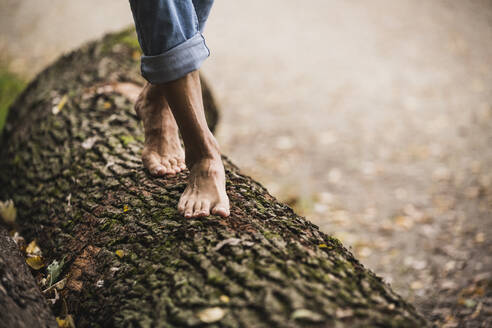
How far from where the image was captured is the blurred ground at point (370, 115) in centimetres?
291

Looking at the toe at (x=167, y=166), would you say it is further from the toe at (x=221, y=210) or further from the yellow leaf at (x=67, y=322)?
the yellow leaf at (x=67, y=322)

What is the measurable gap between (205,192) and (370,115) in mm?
3677

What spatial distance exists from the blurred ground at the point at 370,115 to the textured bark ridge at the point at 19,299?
2215 mm

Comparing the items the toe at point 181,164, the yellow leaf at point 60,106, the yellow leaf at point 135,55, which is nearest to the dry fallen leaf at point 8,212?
the yellow leaf at point 60,106

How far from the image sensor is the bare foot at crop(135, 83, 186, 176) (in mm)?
1908

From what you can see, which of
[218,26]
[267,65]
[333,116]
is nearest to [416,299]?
[333,116]

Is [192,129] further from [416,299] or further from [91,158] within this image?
[416,299]

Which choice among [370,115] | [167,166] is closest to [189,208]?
[167,166]

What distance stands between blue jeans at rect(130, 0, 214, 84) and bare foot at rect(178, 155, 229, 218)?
44 cm

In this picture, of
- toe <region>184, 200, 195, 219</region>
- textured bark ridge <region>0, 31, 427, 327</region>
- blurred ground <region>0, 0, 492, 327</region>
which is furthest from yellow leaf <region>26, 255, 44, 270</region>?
blurred ground <region>0, 0, 492, 327</region>

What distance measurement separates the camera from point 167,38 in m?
1.36

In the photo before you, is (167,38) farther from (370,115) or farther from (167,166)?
(370,115)

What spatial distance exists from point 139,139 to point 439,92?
451 centimetres

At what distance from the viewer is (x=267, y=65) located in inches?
231
